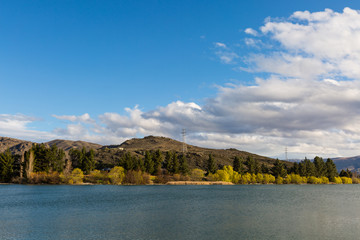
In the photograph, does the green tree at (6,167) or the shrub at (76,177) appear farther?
the green tree at (6,167)

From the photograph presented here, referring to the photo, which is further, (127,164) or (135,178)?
(127,164)

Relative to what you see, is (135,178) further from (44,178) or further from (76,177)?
(44,178)

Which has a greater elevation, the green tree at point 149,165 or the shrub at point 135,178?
the green tree at point 149,165

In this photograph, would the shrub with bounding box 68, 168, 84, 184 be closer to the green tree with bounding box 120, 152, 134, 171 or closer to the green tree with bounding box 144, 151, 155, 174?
the green tree with bounding box 120, 152, 134, 171

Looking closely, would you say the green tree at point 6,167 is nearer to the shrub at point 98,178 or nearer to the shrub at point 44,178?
the shrub at point 44,178

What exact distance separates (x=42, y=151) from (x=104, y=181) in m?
43.9

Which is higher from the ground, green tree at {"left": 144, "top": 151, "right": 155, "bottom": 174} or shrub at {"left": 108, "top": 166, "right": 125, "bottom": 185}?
green tree at {"left": 144, "top": 151, "right": 155, "bottom": 174}

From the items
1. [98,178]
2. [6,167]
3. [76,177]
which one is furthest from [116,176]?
[6,167]

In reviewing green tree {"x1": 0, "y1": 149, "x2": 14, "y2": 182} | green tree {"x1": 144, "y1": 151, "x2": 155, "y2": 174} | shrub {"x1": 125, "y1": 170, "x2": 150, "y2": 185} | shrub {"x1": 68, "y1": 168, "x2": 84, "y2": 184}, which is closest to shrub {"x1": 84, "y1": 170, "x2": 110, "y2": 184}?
shrub {"x1": 68, "y1": 168, "x2": 84, "y2": 184}

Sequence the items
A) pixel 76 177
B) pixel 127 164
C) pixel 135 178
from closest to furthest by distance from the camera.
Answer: pixel 76 177 < pixel 135 178 < pixel 127 164

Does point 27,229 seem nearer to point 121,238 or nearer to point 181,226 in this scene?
point 121,238

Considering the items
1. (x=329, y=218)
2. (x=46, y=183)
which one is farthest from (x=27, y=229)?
(x=46, y=183)

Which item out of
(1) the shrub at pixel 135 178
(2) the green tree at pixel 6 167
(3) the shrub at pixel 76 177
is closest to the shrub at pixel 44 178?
(3) the shrub at pixel 76 177

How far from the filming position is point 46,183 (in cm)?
17212
